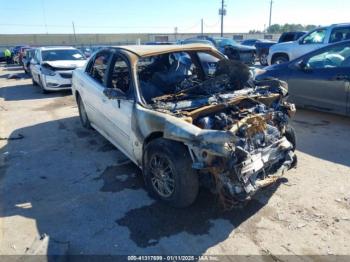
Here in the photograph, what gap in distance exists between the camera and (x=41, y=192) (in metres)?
4.20

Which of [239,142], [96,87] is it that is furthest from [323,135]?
[96,87]

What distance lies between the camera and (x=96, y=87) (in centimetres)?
523

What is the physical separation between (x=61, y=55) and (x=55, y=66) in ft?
4.21

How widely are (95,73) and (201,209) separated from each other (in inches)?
127

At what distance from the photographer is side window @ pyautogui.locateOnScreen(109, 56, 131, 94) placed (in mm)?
4676

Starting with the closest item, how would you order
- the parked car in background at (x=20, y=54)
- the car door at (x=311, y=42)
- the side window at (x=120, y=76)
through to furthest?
the side window at (x=120, y=76) → the car door at (x=311, y=42) → the parked car in background at (x=20, y=54)

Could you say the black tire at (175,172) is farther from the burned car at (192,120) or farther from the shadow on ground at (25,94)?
the shadow on ground at (25,94)

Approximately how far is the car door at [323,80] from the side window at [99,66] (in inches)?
158

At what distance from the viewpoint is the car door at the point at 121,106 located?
409 cm

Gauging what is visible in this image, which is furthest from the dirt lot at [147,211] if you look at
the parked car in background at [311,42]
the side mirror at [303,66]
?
the parked car in background at [311,42]

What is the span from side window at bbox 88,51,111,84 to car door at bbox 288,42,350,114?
158 inches

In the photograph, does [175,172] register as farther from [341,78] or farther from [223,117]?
[341,78]

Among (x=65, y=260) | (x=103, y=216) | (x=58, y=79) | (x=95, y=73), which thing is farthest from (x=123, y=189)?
(x=58, y=79)

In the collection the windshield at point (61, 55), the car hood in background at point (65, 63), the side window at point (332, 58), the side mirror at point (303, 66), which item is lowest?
the car hood in background at point (65, 63)
